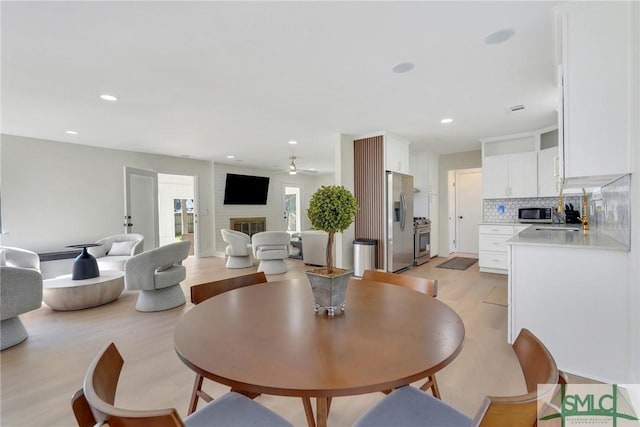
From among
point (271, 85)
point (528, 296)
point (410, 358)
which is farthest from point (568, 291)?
point (271, 85)

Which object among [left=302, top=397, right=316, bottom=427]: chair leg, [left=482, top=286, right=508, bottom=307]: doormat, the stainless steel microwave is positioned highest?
the stainless steel microwave

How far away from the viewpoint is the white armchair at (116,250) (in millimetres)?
4719

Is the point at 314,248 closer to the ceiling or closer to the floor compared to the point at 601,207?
closer to the floor

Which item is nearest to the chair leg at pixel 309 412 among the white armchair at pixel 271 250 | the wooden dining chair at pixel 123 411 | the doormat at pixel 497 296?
the wooden dining chair at pixel 123 411

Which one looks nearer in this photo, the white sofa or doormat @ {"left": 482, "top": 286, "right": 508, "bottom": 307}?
doormat @ {"left": 482, "top": 286, "right": 508, "bottom": 307}

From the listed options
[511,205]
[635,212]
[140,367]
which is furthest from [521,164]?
[140,367]

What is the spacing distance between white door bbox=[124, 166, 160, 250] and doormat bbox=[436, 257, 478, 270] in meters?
6.03

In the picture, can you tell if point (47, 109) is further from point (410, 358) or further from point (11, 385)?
point (410, 358)

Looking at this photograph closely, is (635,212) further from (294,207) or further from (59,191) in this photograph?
(294,207)

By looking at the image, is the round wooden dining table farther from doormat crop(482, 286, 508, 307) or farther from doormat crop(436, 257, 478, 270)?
doormat crop(436, 257, 478, 270)

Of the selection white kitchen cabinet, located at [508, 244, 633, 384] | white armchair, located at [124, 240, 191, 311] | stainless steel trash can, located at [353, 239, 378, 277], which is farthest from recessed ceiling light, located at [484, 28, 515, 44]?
white armchair, located at [124, 240, 191, 311]

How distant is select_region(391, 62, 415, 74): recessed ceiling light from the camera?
2570 mm

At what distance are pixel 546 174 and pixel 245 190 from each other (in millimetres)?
7027

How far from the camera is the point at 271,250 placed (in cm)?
551
